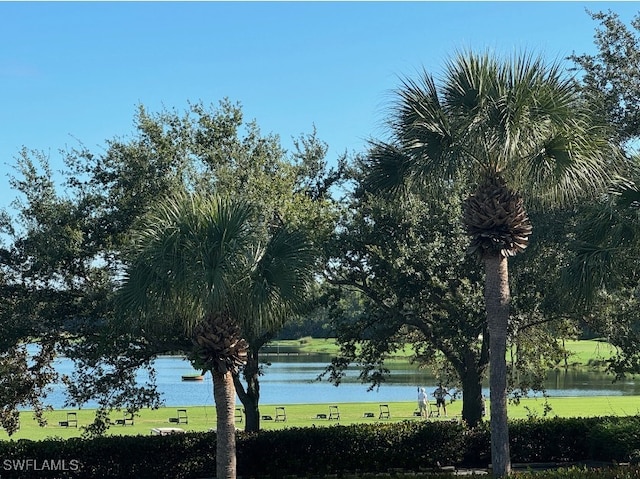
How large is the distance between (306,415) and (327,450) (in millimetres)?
17297

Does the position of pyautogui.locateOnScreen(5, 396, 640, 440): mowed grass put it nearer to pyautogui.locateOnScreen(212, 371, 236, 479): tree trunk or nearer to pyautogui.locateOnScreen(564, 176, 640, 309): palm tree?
pyautogui.locateOnScreen(564, 176, 640, 309): palm tree

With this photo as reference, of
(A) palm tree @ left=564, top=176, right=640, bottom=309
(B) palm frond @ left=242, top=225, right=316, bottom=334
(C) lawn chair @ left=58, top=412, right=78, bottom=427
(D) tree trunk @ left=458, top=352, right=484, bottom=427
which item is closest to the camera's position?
(B) palm frond @ left=242, top=225, right=316, bottom=334

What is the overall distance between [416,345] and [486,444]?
4.27 meters

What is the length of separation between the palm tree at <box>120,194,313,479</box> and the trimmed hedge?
9.33ft

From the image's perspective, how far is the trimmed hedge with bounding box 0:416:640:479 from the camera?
16.2m

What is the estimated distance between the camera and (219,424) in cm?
1420

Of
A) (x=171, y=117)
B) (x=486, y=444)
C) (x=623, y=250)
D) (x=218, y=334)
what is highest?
(x=171, y=117)

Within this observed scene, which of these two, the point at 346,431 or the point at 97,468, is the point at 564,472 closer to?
the point at 346,431

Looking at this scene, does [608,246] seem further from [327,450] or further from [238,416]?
[238,416]

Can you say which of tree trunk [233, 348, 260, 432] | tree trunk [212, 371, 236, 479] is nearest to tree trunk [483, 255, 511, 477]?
tree trunk [212, 371, 236, 479]

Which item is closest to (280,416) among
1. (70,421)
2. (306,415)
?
(306,415)

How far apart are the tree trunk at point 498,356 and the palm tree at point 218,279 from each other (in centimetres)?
335

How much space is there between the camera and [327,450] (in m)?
17.1

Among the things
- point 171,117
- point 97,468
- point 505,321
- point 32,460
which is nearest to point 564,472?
point 505,321
